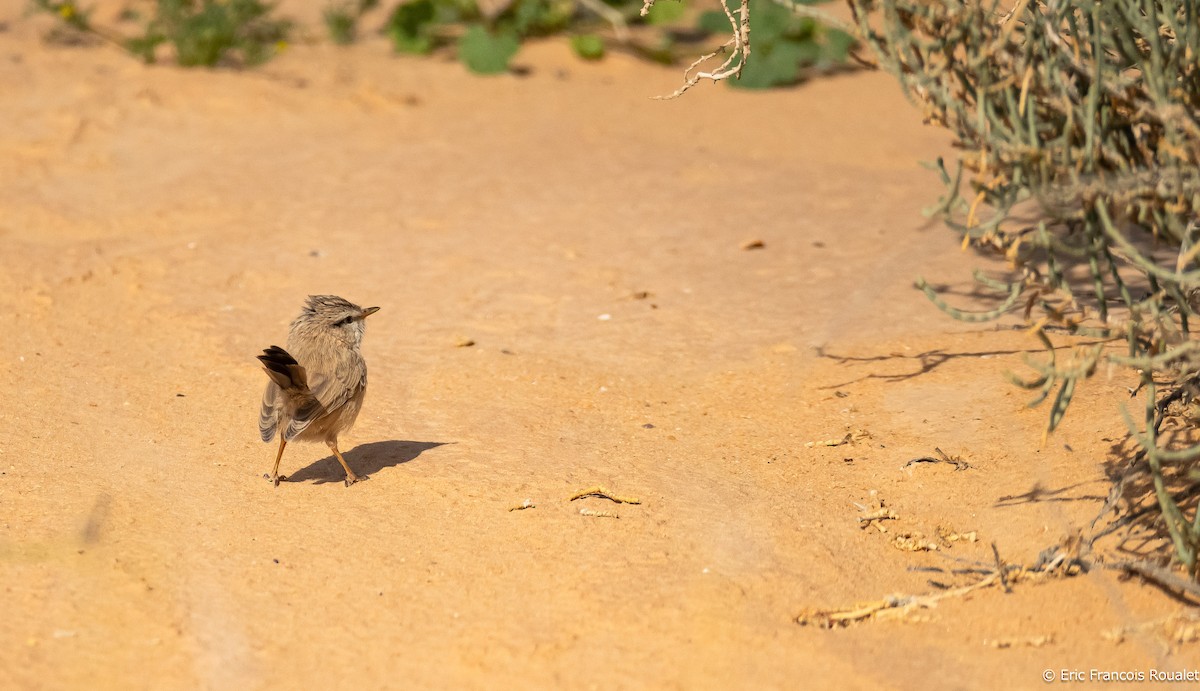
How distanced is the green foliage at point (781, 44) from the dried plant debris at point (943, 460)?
26.8ft

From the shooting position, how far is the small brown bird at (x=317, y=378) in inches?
222

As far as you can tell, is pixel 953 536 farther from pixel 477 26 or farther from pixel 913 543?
pixel 477 26

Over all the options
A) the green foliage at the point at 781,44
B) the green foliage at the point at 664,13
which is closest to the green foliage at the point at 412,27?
the green foliage at the point at 664,13

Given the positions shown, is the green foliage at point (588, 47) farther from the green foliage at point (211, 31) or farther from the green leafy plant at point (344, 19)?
the green foliage at point (211, 31)

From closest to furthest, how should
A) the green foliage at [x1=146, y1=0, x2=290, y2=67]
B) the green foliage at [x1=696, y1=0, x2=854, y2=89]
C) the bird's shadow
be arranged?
1. the bird's shadow
2. the green foliage at [x1=146, y1=0, x2=290, y2=67]
3. the green foliage at [x1=696, y1=0, x2=854, y2=89]

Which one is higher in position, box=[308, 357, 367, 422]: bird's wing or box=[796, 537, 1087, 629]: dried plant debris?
box=[308, 357, 367, 422]: bird's wing

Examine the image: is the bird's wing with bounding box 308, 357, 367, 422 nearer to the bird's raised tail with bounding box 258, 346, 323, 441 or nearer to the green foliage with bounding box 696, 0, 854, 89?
the bird's raised tail with bounding box 258, 346, 323, 441

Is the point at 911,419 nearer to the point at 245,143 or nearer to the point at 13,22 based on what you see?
the point at 245,143

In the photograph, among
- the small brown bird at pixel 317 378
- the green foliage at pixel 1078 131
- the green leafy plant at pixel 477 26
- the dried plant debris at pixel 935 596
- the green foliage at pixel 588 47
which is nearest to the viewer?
the green foliage at pixel 1078 131

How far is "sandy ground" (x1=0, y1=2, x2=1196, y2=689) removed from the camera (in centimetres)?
445

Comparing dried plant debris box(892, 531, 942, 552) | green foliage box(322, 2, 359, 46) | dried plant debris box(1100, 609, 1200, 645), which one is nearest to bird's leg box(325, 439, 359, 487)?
dried plant debris box(892, 531, 942, 552)

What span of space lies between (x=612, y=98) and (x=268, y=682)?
381 inches

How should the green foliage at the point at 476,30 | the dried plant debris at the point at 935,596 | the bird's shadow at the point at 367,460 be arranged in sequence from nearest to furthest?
1. the dried plant debris at the point at 935,596
2. the bird's shadow at the point at 367,460
3. the green foliage at the point at 476,30

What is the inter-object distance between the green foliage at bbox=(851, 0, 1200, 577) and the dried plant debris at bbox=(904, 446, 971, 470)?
4.13ft
